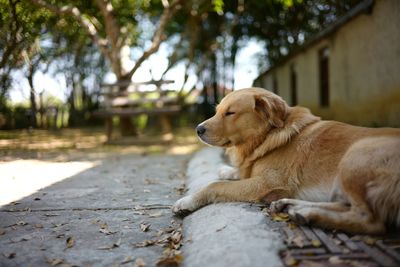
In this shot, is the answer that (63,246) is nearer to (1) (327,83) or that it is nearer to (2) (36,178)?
(2) (36,178)

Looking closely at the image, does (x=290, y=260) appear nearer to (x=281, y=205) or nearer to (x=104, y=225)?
→ (x=281, y=205)

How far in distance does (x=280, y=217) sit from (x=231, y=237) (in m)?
0.61

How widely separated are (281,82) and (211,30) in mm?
8490

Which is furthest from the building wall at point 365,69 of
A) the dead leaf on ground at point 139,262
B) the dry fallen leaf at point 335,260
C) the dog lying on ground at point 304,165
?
the dead leaf on ground at point 139,262

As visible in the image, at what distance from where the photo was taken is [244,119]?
3.71 meters

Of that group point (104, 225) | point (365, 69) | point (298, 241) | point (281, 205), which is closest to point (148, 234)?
point (104, 225)

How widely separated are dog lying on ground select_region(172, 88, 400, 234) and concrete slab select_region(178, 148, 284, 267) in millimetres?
211

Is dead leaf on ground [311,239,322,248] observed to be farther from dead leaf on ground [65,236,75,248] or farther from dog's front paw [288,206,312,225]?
dead leaf on ground [65,236,75,248]

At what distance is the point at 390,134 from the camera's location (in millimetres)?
3020

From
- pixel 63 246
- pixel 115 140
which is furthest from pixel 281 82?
pixel 63 246

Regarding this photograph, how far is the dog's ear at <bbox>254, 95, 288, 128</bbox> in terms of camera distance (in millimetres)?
3617

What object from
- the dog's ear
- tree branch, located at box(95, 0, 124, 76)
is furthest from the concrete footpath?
tree branch, located at box(95, 0, 124, 76)

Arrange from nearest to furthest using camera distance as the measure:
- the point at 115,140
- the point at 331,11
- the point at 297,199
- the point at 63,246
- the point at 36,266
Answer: the point at 36,266, the point at 63,246, the point at 297,199, the point at 115,140, the point at 331,11

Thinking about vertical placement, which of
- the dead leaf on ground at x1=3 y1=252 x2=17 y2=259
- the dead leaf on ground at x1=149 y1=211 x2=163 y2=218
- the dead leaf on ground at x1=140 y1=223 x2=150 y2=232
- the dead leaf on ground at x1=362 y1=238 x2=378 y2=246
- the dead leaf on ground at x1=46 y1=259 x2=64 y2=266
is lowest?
the dead leaf on ground at x1=149 y1=211 x2=163 y2=218
